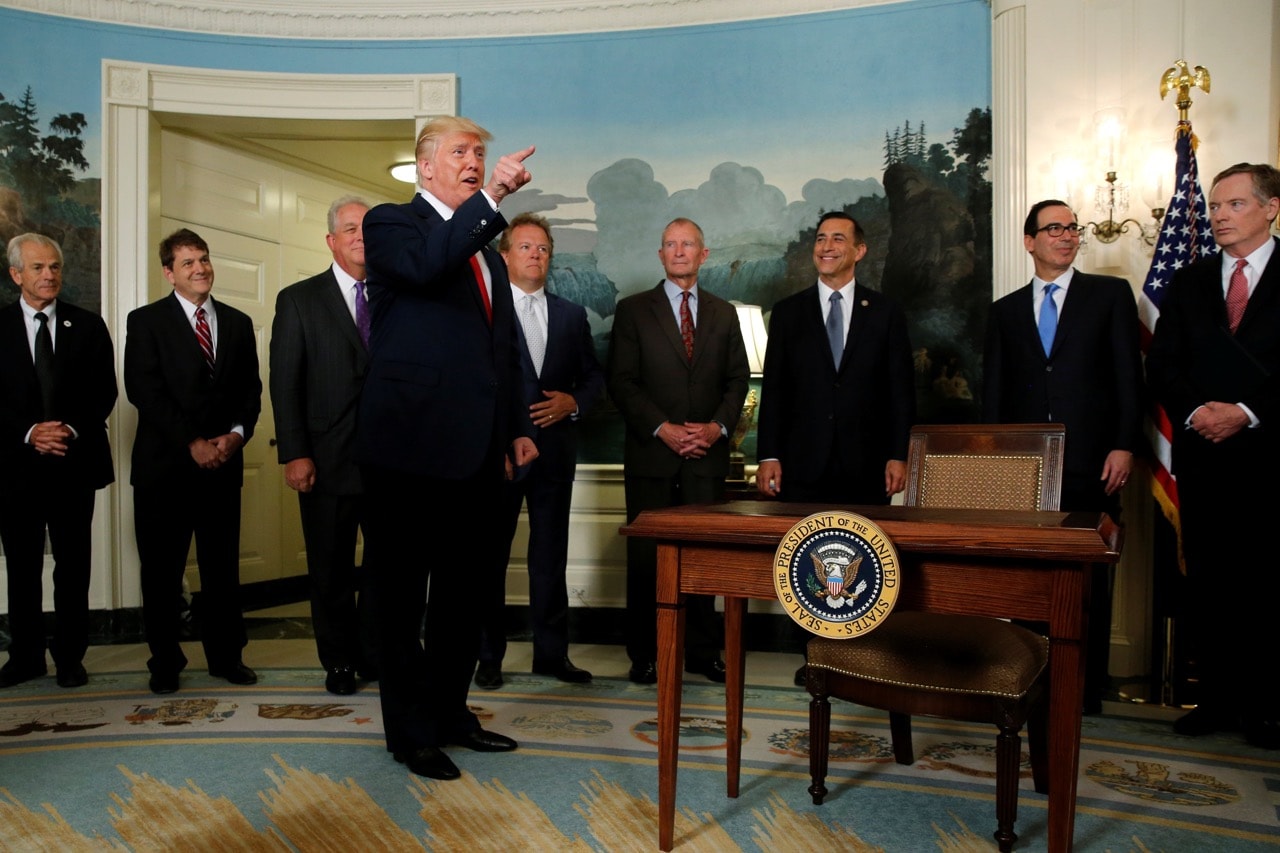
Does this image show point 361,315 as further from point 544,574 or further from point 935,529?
point 935,529

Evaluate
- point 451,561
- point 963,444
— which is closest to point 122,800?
point 451,561

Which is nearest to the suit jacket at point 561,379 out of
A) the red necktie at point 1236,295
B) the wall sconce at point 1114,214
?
the wall sconce at point 1114,214

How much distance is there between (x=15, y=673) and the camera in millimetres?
3984

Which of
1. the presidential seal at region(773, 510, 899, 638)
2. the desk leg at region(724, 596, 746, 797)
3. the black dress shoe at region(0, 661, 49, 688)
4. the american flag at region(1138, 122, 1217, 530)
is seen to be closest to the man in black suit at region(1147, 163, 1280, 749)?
the american flag at region(1138, 122, 1217, 530)

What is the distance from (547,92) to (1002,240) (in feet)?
8.22

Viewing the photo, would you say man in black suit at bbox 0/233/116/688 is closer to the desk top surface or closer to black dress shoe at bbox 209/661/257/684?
black dress shoe at bbox 209/661/257/684

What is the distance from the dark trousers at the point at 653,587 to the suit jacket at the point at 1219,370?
1.73 m

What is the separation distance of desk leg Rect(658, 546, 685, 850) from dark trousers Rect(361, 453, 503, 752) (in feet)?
2.60

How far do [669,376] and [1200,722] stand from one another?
90.9 inches

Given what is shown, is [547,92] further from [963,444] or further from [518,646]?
[963,444]

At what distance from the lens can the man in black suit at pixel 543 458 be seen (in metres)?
3.98

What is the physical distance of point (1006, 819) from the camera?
86.0 inches

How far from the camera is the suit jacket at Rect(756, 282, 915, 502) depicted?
388 cm

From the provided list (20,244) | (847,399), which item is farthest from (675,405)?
(20,244)
